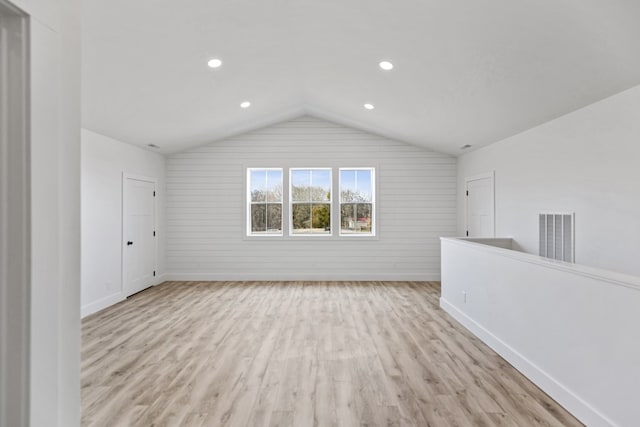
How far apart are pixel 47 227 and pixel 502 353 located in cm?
374

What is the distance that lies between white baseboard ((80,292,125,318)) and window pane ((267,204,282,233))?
287 cm

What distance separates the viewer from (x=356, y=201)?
7.35 meters

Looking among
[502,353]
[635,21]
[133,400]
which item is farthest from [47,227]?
[502,353]

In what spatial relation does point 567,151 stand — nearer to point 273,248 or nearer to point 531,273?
point 531,273

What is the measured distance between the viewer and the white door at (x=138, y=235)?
5.81 metres

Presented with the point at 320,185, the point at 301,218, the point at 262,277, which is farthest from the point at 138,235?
the point at 320,185

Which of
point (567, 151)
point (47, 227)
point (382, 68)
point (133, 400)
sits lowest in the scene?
point (133, 400)

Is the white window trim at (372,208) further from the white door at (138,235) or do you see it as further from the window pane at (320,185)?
the white door at (138,235)

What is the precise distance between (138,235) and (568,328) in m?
6.07

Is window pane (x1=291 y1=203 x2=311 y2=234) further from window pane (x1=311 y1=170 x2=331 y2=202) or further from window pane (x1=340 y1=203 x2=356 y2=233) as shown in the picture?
window pane (x1=340 y1=203 x2=356 y2=233)

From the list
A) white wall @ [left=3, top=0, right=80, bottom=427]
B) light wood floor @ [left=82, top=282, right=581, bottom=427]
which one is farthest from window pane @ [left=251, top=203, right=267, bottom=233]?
white wall @ [left=3, top=0, right=80, bottom=427]

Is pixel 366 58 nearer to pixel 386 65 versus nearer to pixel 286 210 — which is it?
pixel 386 65

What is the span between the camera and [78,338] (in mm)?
1042

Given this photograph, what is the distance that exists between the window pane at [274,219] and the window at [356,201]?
1253 millimetres
